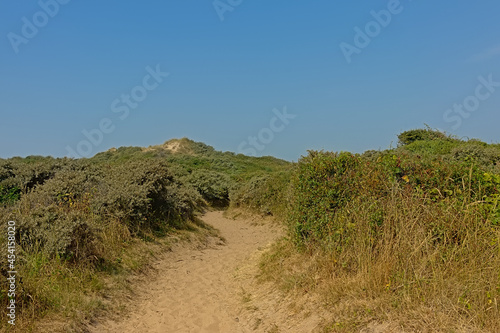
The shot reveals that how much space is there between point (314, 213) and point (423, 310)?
3.20m

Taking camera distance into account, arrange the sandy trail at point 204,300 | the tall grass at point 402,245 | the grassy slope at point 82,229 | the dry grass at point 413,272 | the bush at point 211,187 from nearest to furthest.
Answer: the dry grass at point 413,272
the tall grass at point 402,245
the grassy slope at point 82,229
the sandy trail at point 204,300
the bush at point 211,187

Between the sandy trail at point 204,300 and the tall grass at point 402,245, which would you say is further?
the sandy trail at point 204,300

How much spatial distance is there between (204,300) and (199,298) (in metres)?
0.17

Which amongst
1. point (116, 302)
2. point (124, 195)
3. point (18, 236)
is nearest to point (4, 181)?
point (124, 195)

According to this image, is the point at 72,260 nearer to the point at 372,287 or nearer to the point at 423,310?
the point at 372,287

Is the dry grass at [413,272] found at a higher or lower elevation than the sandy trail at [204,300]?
higher

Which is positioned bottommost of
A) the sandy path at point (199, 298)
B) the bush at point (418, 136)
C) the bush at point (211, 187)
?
the sandy path at point (199, 298)

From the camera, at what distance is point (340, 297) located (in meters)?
5.11

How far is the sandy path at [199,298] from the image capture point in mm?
6277

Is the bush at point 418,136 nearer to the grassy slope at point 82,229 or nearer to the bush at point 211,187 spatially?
the bush at point 211,187

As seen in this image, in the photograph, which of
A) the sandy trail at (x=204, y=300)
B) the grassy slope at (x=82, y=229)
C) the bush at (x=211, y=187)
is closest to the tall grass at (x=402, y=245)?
the sandy trail at (x=204, y=300)

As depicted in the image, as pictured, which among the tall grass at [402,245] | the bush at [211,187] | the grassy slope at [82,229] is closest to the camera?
the tall grass at [402,245]

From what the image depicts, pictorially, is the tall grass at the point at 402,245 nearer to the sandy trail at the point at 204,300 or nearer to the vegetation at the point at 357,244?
the vegetation at the point at 357,244

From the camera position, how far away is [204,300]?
7.68 metres
